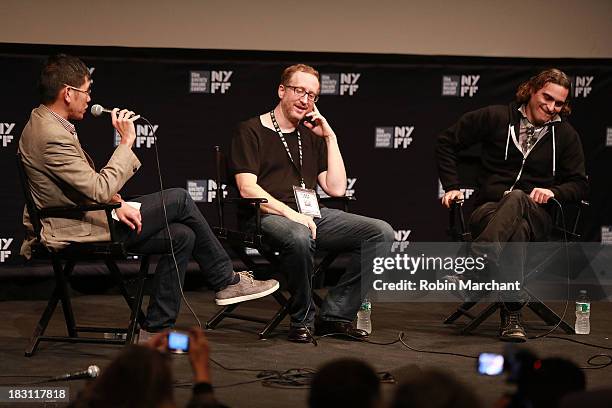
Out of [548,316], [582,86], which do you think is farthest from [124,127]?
[582,86]

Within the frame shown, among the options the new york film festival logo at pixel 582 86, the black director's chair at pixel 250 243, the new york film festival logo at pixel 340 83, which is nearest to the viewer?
the black director's chair at pixel 250 243

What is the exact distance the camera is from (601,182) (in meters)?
7.17

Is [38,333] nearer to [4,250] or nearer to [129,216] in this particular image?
[129,216]

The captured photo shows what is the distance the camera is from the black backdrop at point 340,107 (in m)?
6.42

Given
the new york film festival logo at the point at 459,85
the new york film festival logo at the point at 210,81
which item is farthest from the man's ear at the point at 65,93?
the new york film festival logo at the point at 459,85

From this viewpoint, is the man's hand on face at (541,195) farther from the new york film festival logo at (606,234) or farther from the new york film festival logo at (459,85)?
the new york film festival logo at (606,234)

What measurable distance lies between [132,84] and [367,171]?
165cm

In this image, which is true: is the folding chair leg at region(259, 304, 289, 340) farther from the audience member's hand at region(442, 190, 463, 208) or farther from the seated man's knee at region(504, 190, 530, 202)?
the seated man's knee at region(504, 190, 530, 202)

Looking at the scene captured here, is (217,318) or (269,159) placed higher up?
(269,159)

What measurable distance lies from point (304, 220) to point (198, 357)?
8.44 ft

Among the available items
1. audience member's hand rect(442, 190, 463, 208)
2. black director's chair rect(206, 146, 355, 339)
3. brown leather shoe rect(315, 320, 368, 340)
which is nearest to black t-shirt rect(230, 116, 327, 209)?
black director's chair rect(206, 146, 355, 339)

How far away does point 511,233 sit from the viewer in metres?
5.15

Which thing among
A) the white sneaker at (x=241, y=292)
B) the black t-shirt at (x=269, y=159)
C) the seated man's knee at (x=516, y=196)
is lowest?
the white sneaker at (x=241, y=292)

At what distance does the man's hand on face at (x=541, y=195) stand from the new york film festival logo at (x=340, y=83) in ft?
6.32
